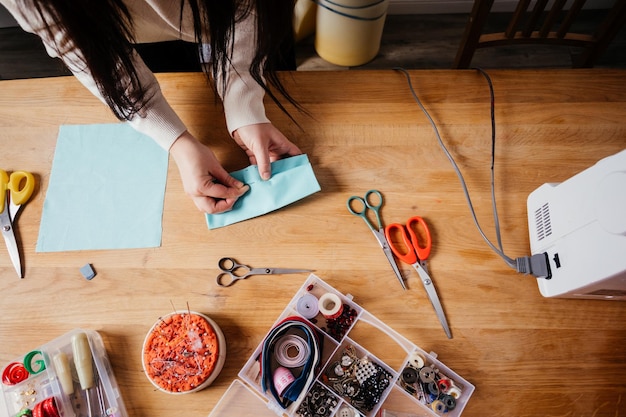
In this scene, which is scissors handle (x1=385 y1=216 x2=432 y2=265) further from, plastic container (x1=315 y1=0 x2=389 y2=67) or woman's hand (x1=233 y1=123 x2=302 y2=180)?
plastic container (x1=315 y1=0 x2=389 y2=67)

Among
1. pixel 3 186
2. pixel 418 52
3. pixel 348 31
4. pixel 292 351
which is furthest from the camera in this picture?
pixel 418 52

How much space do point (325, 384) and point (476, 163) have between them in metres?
0.45

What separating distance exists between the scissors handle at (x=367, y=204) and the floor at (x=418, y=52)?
978mm

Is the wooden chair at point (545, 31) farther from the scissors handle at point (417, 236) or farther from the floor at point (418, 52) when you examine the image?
the floor at point (418, 52)

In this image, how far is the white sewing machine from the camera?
0.51 meters

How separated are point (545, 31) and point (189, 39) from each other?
0.70 metres

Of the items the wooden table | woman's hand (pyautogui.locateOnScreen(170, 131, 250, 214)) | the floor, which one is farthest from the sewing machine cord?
the floor

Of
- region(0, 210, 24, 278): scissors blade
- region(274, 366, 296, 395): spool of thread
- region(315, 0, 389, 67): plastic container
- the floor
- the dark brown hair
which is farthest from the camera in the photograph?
the floor

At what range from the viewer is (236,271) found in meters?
0.66

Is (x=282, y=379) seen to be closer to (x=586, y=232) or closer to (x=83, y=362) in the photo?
(x=83, y=362)

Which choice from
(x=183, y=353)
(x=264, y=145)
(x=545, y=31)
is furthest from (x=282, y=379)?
(x=545, y=31)

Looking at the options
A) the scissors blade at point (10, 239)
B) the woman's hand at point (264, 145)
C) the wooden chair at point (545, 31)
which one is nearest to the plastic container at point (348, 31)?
the wooden chair at point (545, 31)

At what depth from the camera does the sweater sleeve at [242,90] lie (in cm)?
70

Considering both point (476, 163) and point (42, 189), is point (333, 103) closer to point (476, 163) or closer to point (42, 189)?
point (476, 163)
